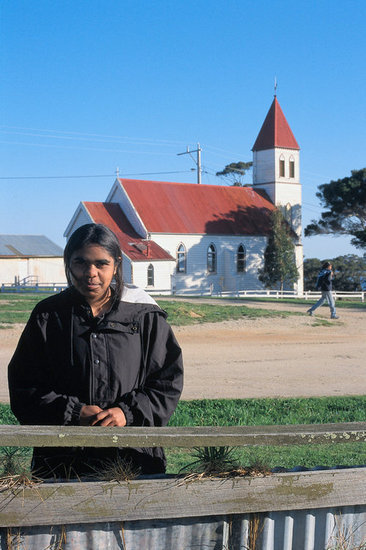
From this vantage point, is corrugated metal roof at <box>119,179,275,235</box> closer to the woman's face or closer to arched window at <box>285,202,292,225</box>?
arched window at <box>285,202,292,225</box>

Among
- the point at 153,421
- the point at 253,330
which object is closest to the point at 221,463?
the point at 153,421

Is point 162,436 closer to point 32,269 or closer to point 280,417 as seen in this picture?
point 280,417

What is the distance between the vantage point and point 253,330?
65.7ft

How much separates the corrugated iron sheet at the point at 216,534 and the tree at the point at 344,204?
52661 millimetres

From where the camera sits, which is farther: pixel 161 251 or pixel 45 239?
pixel 45 239

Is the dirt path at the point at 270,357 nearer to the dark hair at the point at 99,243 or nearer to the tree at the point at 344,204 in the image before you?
the dark hair at the point at 99,243

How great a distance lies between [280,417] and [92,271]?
6091 millimetres

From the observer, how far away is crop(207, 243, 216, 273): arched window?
55.8 metres

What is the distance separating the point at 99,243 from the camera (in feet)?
10.9

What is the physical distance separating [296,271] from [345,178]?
8.36 metres

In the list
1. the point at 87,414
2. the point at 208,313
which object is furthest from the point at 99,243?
the point at 208,313

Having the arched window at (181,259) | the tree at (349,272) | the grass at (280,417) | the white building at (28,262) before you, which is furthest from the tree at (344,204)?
the grass at (280,417)

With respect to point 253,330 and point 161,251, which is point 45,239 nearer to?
point 161,251

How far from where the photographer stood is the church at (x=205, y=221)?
167ft
